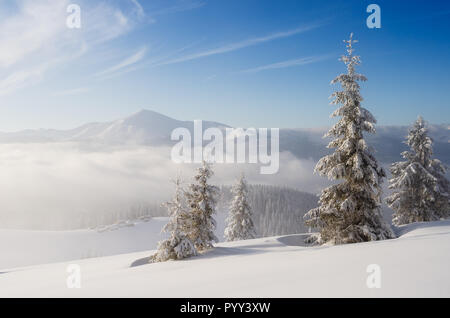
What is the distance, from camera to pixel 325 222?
15.6 metres

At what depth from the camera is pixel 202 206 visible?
61.4 ft

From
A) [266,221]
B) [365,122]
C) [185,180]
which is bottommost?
[266,221]

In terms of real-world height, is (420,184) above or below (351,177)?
below

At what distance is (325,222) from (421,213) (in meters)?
14.8

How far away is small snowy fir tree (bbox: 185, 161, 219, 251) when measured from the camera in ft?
59.2

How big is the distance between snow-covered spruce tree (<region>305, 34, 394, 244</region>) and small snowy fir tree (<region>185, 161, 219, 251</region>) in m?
7.20

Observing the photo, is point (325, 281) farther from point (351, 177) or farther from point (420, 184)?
point (420, 184)

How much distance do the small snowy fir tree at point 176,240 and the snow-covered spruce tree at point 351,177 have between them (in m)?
7.65

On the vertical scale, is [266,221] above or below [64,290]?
below

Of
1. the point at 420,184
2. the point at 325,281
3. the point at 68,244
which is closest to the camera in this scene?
the point at 325,281

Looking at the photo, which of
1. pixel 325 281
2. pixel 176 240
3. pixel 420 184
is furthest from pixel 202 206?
pixel 420 184

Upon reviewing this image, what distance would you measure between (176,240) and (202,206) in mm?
4147
